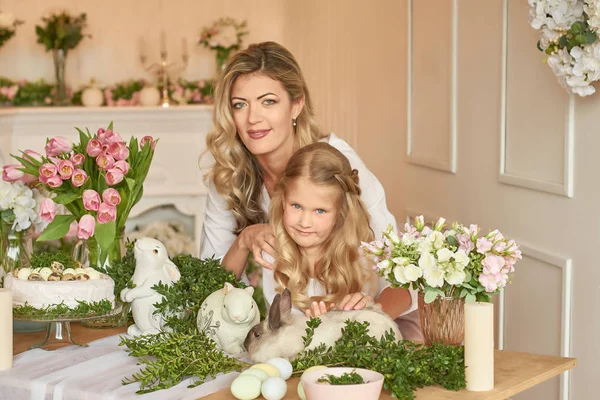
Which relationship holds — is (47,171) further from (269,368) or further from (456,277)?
(456,277)

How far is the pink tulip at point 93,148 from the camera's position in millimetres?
2422

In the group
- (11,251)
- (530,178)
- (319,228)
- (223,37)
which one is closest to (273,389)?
(319,228)

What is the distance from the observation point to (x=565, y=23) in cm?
257

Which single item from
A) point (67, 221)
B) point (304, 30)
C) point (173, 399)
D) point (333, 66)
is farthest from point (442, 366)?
point (304, 30)

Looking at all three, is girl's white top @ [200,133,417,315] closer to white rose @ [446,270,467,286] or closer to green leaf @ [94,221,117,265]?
green leaf @ [94,221,117,265]

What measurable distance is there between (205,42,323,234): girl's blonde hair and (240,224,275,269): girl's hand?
8.6 inches

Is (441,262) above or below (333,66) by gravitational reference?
below

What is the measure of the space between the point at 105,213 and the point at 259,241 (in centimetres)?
48

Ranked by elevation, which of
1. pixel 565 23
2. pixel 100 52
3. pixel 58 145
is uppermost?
pixel 100 52

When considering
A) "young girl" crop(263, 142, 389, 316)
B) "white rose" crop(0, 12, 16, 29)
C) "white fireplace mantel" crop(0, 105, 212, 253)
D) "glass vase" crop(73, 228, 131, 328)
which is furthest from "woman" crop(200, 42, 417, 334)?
"white rose" crop(0, 12, 16, 29)

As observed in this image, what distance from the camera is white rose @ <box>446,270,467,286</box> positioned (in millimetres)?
1970

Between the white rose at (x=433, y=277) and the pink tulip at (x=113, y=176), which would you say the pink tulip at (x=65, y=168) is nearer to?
the pink tulip at (x=113, y=176)

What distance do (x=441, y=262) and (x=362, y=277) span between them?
0.59 meters

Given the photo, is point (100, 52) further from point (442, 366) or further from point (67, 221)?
point (442, 366)
